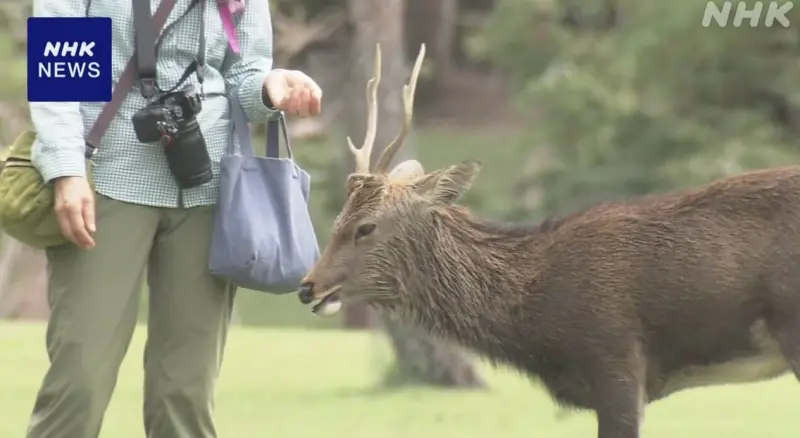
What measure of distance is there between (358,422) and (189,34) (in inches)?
175

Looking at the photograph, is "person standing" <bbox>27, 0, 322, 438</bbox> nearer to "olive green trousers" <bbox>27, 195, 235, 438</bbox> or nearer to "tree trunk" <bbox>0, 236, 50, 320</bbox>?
"olive green trousers" <bbox>27, 195, 235, 438</bbox>

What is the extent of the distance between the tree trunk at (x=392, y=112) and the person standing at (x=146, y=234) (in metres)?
5.91

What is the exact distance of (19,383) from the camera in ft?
31.9

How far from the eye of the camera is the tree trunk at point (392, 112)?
10.9m

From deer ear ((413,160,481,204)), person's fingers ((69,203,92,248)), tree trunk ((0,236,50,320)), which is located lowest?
tree trunk ((0,236,50,320))

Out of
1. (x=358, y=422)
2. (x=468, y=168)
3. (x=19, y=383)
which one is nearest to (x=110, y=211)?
(x=468, y=168)

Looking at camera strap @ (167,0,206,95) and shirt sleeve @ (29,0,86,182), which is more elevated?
camera strap @ (167,0,206,95)

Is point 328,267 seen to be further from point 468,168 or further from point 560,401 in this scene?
point 560,401

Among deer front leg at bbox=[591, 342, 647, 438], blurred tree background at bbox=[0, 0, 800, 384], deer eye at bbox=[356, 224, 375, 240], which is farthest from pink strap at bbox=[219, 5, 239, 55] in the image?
blurred tree background at bbox=[0, 0, 800, 384]

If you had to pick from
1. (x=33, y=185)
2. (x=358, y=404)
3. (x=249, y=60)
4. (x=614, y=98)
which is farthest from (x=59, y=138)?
(x=614, y=98)

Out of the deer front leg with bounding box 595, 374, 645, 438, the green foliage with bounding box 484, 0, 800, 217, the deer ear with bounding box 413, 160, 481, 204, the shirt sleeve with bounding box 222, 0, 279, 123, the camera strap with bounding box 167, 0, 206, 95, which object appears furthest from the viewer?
the green foliage with bounding box 484, 0, 800, 217

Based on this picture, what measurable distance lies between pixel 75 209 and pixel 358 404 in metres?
5.55

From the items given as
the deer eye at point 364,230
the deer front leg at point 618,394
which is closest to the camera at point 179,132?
the deer eye at point 364,230

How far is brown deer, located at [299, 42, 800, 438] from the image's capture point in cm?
496
